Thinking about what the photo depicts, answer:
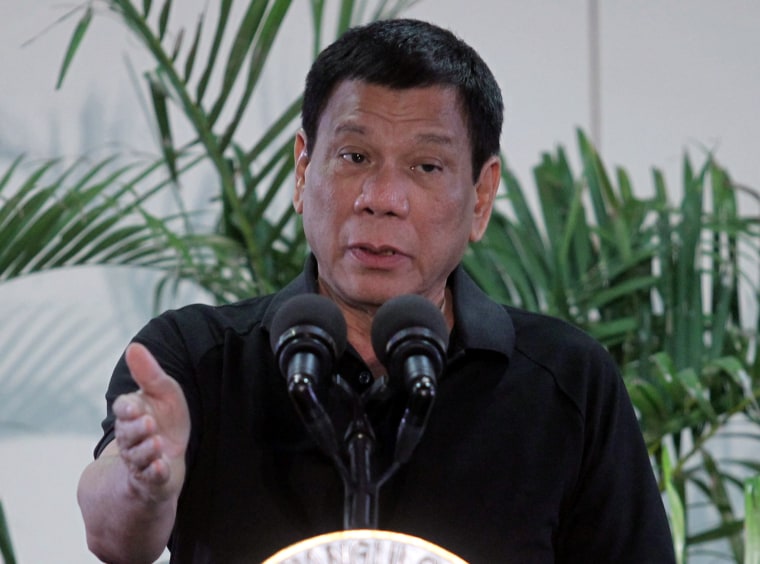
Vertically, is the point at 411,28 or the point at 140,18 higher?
the point at 140,18

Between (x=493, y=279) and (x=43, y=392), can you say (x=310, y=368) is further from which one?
(x=43, y=392)

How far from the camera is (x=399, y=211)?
1409mm

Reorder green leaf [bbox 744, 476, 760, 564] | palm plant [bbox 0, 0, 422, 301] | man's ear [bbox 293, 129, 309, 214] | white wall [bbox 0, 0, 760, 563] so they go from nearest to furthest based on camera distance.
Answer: man's ear [bbox 293, 129, 309, 214], green leaf [bbox 744, 476, 760, 564], palm plant [bbox 0, 0, 422, 301], white wall [bbox 0, 0, 760, 563]

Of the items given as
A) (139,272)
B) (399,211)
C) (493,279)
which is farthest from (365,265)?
(139,272)

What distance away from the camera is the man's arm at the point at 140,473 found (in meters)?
0.99

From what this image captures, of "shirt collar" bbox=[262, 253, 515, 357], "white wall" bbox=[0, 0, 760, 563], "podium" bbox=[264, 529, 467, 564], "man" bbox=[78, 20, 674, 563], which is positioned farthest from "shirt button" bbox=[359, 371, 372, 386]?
"white wall" bbox=[0, 0, 760, 563]

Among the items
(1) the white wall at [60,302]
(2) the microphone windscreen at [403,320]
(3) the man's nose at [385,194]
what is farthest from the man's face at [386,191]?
(1) the white wall at [60,302]

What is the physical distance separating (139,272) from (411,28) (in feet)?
4.47

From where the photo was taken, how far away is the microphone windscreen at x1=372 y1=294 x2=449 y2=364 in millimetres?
1075

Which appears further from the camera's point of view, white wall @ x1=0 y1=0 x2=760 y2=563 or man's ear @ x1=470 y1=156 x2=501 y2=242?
white wall @ x1=0 y1=0 x2=760 y2=563

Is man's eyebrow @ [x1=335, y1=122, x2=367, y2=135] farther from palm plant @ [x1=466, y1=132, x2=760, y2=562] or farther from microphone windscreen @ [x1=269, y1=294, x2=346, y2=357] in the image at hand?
palm plant @ [x1=466, y1=132, x2=760, y2=562]

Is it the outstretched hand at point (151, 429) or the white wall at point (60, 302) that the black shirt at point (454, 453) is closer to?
the outstretched hand at point (151, 429)

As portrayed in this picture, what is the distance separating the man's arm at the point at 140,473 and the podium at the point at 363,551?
5.6 inches

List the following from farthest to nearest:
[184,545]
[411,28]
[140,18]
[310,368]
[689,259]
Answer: [689,259] < [140,18] < [411,28] < [184,545] < [310,368]
